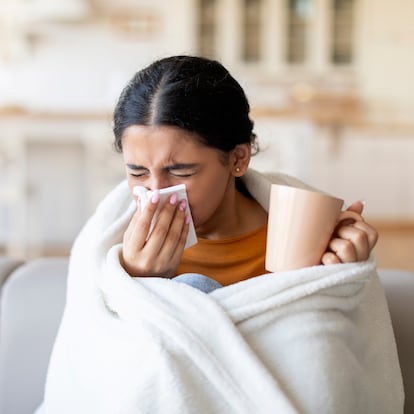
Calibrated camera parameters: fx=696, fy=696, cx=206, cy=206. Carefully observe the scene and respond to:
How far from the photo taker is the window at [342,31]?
20.4ft

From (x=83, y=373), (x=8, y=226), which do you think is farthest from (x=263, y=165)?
(x=83, y=373)

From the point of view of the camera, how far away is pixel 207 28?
20.6 ft

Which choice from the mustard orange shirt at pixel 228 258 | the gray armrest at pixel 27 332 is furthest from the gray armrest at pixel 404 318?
the gray armrest at pixel 27 332

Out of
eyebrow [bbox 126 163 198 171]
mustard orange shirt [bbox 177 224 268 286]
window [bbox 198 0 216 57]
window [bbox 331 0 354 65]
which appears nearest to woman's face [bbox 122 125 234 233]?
eyebrow [bbox 126 163 198 171]

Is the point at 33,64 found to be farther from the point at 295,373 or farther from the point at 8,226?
the point at 295,373

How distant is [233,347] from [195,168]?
11.3 inches

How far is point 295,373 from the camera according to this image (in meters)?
0.88

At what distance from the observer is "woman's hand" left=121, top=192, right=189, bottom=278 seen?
95cm

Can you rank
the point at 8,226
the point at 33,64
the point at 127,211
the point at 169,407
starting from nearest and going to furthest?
the point at 169,407 → the point at 127,211 → the point at 8,226 → the point at 33,64

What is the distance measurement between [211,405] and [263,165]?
3.23 m

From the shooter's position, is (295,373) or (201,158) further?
(201,158)

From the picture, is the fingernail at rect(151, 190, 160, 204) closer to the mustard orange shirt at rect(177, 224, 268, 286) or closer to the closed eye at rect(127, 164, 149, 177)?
the closed eye at rect(127, 164, 149, 177)

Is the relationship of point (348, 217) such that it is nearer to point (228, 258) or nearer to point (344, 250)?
point (344, 250)

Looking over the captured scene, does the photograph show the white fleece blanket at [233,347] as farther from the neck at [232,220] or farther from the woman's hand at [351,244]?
the neck at [232,220]
